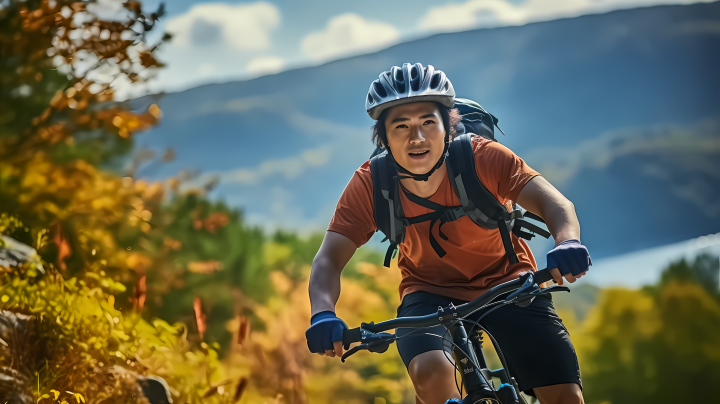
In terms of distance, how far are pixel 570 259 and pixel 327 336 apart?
30.8 inches

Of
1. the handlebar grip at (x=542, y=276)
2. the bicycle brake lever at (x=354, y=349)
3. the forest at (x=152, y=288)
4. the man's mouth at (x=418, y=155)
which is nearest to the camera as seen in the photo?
the handlebar grip at (x=542, y=276)

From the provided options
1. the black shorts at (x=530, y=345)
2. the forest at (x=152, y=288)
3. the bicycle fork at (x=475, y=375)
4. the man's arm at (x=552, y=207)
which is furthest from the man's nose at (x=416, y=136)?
the forest at (x=152, y=288)

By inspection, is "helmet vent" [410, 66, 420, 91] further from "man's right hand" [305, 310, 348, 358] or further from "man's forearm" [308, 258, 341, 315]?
"man's right hand" [305, 310, 348, 358]

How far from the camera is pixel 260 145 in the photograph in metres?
8.68

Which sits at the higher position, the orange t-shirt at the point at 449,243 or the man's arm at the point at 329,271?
the orange t-shirt at the point at 449,243

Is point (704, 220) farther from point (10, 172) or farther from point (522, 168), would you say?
point (10, 172)

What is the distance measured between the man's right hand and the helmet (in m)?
1.01

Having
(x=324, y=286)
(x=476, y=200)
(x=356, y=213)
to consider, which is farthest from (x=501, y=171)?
(x=324, y=286)

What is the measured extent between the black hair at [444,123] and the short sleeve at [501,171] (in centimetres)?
23

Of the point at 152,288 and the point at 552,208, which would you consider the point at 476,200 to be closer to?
the point at 552,208

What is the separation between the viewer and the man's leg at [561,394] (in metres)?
2.00

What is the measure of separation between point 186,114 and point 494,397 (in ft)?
27.3

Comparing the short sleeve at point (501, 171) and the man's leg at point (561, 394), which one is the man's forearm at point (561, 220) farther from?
the man's leg at point (561, 394)

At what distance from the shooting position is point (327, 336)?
6.06ft
